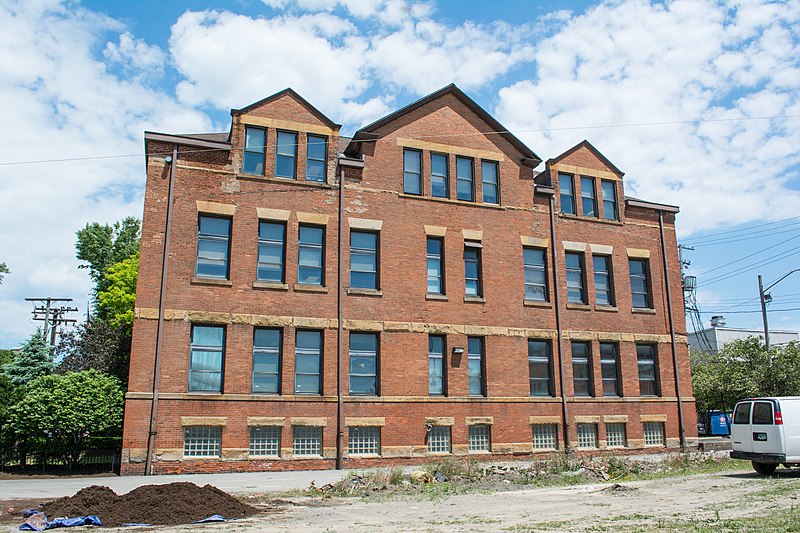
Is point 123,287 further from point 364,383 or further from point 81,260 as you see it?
point 364,383

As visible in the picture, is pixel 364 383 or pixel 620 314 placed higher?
pixel 620 314

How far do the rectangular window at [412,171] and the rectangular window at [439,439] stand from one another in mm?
9060

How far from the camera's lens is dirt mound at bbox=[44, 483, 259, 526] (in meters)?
11.6

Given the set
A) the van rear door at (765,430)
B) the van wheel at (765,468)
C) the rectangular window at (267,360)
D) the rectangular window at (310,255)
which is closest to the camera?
the van rear door at (765,430)

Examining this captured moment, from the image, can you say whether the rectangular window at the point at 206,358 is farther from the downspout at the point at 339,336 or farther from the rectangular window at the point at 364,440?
the rectangular window at the point at 364,440

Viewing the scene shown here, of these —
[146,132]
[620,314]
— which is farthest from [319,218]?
[620,314]

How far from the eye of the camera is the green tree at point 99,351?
27.8 meters

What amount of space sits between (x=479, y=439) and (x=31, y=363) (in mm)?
20188

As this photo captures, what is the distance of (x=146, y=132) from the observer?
73.1 feet

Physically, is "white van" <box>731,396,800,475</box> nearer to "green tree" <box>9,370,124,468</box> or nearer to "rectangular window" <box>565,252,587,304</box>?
"rectangular window" <box>565,252,587,304</box>

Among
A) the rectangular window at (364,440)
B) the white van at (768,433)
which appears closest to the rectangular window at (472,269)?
the rectangular window at (364,440)

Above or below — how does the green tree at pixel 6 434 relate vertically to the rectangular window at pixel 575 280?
below

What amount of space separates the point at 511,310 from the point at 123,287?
84.3 feet

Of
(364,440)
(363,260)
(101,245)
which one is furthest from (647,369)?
(101,245)
